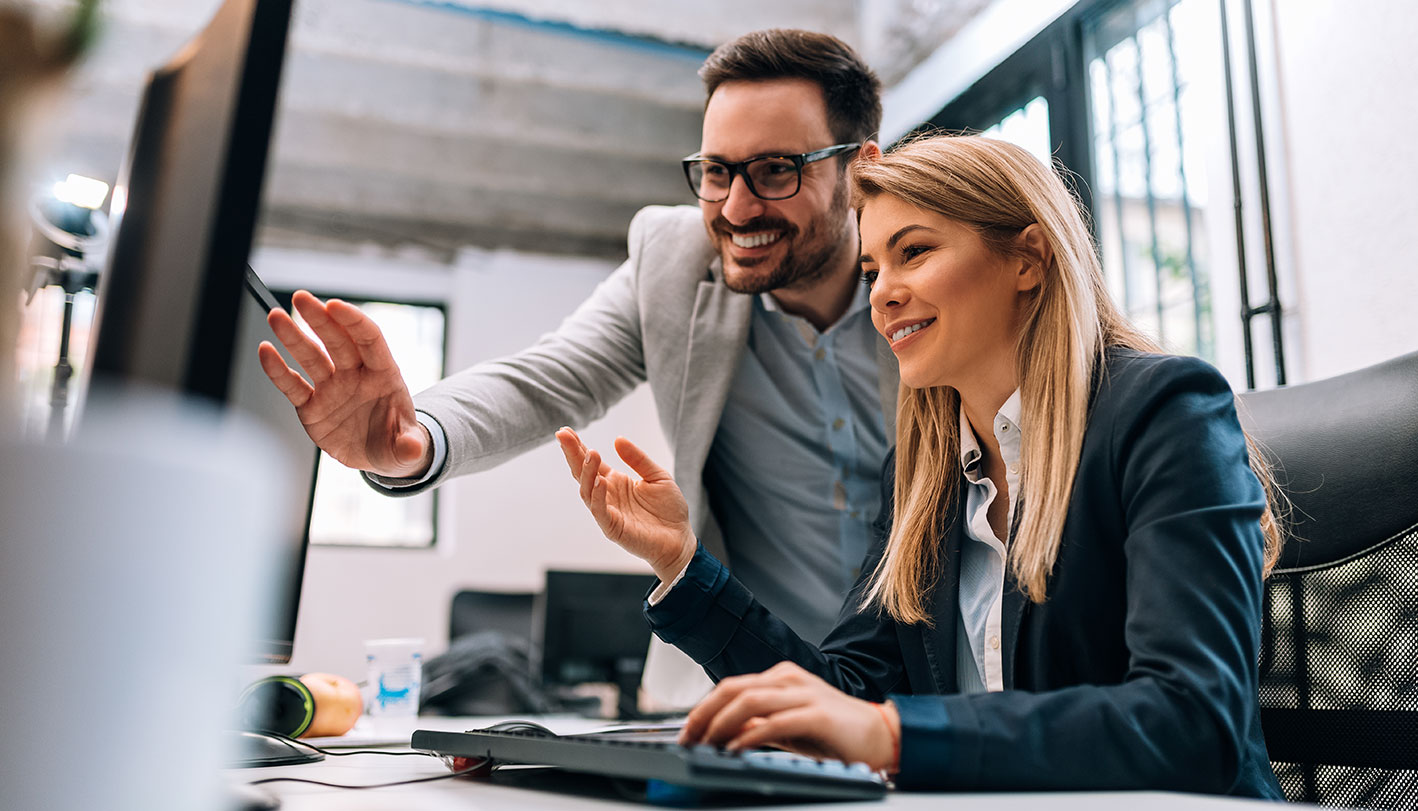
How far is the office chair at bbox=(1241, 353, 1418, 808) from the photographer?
0.97m

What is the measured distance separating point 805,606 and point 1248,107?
165 cm

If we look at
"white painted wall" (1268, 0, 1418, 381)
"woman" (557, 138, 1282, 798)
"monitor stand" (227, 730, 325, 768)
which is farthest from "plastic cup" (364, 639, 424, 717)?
"white painted wall" (1268, 0, 1418, 381)

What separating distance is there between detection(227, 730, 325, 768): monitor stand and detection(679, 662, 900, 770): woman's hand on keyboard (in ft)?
1.57

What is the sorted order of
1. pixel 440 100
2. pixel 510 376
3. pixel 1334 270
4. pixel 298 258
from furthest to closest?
pixel 298 258
pixel 440 100
pixel 1334 270
pixel 510 376

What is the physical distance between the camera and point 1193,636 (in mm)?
780

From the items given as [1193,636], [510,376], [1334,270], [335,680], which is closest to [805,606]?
[510,376]

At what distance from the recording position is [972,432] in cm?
123

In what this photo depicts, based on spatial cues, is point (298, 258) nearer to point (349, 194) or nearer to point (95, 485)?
point (349, 194)

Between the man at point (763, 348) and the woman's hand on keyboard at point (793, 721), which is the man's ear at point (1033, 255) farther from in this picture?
the woman's hand on keyboard at point (793, 721)

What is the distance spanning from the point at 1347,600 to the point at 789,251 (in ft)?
3.29

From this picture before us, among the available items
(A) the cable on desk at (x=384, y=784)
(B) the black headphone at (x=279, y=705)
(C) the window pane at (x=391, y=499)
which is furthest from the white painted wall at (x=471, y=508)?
(A) the cable on desk at (x=384, y=784)

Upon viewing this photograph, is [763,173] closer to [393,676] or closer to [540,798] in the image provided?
[393,676]

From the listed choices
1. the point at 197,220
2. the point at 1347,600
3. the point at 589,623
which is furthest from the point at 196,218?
the point at 589,623

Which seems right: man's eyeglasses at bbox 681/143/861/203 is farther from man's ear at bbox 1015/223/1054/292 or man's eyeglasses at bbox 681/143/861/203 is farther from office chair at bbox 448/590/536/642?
office chair at bbox 448/590/536/642
